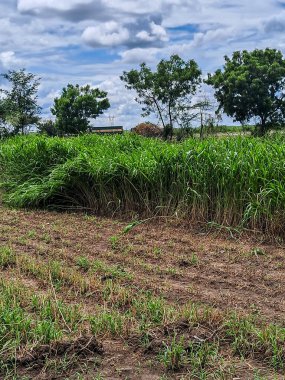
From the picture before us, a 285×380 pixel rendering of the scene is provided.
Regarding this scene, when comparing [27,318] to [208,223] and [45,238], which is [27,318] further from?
[208,223]

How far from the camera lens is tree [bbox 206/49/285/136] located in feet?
86.5

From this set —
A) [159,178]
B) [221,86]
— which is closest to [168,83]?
[221,86]

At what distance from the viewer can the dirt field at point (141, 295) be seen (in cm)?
309

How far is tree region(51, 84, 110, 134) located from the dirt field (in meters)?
23.0

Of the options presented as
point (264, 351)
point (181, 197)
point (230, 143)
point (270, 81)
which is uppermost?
point (270, 81)

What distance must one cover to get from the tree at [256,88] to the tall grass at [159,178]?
57.1 ft

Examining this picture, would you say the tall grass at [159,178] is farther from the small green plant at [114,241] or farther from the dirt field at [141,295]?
the small green plant at [114,241]


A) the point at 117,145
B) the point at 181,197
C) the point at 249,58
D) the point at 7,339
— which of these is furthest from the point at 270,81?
the point at 7,339

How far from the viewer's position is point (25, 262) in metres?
5.44

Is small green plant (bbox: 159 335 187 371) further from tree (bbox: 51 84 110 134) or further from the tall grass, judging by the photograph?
tree (bbox: 51 84 110 134)

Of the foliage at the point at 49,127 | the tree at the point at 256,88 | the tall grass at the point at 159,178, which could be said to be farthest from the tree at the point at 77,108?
the tall grass at the point at 159,178

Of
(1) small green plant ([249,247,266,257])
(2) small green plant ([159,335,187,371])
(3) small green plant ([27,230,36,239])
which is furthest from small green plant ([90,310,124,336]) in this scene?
(3) small green plant ([27,230,36,239])

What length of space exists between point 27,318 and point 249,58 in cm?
2585

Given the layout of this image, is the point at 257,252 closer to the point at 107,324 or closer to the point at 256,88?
the point at 107,324
